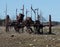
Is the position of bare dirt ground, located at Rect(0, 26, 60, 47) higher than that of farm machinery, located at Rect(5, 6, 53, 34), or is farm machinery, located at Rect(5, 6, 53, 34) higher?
farm machinery, located at Rect(5, 6, 53, 34)

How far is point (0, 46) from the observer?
50.6 ft

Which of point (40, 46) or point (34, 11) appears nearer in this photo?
point (40, 46)

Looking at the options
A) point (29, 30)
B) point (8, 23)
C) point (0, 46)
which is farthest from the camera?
point (8, 23)

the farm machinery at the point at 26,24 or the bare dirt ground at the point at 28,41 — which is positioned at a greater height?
the farm machinery at the point at 26,24

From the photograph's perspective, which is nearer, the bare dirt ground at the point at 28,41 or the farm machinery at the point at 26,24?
the bare dirt ground at the point at 28,41

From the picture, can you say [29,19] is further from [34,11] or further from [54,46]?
[54,46]

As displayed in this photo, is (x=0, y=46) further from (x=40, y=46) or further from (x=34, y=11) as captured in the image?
(x=34, y=11)

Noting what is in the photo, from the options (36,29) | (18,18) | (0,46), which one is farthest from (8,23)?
(0,46)

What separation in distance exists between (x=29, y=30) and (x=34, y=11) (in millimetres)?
3618

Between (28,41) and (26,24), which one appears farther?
(26,24)

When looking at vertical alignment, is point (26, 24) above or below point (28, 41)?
above

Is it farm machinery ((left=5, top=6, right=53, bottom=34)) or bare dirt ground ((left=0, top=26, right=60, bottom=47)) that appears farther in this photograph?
farm machinery ((left=5, top=6, right=53, bottom=34))

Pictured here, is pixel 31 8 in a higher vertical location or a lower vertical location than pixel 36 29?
higher

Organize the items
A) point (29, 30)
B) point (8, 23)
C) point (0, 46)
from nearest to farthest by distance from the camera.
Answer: point (0, 46)
point (29, 30)
point (8, 23)
